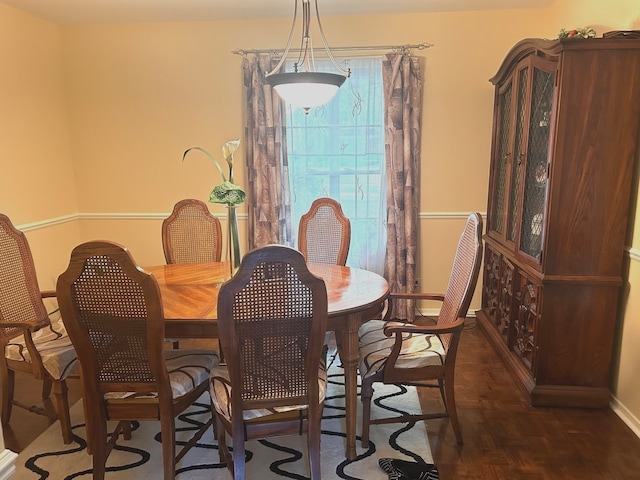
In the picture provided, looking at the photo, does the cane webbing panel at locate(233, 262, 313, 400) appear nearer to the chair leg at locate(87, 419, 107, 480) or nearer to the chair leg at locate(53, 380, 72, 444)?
the chair leg at locate(87, 419, 107, 480)

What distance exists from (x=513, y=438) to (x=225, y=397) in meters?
1.46

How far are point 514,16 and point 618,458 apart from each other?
311cm

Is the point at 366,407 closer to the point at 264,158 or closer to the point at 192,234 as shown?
the point at 192,234

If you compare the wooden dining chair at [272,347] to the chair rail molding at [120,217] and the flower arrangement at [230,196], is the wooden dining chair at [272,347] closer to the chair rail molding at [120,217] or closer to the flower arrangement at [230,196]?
the flower arrangement at [230,196]

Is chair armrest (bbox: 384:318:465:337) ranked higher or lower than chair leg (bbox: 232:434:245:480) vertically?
higher

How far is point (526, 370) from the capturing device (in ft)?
9.02

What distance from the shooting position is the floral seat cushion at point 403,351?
7.25 feet

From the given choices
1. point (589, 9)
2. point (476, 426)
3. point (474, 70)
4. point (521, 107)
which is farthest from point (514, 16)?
point (476, 426)

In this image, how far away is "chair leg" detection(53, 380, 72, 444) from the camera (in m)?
2.25

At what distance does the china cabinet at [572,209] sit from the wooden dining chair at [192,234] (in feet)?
6.62

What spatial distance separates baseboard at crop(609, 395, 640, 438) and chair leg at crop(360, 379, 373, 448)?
1.36m

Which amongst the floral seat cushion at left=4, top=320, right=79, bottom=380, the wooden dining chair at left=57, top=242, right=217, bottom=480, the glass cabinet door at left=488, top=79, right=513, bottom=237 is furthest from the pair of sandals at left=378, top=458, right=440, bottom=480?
the glass cabinet door at left=488, top=79, right=513, bottom=237

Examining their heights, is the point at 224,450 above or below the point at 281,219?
below

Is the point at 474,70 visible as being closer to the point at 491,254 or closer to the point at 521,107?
the point at 521,107
